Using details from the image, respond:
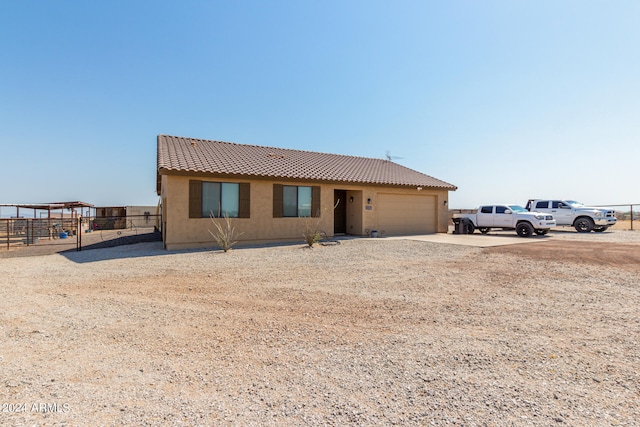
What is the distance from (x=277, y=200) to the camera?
14.7m

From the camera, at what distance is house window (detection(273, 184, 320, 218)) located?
579 inches

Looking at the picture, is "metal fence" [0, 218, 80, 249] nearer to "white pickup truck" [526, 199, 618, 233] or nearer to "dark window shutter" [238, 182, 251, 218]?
"dark window shutter" [238, 182, 251, 218]

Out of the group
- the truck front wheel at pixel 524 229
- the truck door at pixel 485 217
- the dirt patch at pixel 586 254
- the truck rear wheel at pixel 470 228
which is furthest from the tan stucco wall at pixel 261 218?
the dirt patch at pixel 586 254

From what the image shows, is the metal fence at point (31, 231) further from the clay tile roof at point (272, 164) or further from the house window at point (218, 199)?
the house window at point (218, 199)

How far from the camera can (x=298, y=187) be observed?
602 inches

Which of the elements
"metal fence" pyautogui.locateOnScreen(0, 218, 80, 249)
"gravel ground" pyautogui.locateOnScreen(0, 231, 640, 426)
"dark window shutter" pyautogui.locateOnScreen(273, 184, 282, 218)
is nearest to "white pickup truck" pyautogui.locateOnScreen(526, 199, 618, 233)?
"gravel ground" pyautogui.locateOnScreen(0, 231, 640, 426)

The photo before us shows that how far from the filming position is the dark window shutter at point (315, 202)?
15680mm

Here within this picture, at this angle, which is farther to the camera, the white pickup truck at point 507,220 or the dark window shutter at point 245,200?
the white pickup truck at point 507,220

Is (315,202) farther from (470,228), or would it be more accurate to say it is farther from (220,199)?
(470,228)

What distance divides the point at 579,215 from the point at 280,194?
17.5 m

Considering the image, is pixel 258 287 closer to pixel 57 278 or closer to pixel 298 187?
pixel 57 278

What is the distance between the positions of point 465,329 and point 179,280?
226 inches

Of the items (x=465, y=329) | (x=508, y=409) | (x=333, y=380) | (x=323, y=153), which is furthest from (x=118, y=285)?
(x=323, y=153)

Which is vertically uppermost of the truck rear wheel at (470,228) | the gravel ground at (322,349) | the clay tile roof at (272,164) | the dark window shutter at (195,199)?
the clay tile roof at (272,164)
